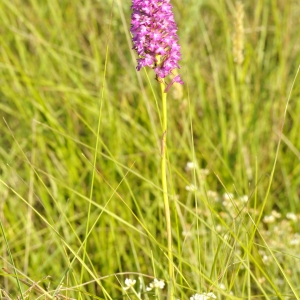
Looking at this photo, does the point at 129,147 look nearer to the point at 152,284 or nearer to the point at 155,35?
the point at 152,284

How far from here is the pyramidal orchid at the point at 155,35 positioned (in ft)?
5.82

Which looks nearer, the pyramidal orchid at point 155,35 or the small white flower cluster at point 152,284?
the pyramidal orchid at point 155,35

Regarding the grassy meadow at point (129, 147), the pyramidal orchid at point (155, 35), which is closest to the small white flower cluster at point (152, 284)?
the grassy meadow at point (129, 147)

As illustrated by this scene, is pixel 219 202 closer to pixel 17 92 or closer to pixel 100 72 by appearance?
pixel 100 72

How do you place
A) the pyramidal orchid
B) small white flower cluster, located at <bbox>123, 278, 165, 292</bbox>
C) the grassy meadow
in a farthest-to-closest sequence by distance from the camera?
the grassy meadow, small white flower cluster, located at <bbox>123, 278, 165, 292</bbox>, the pyramidal orchid

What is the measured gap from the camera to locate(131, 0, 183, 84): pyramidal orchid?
1773 mm

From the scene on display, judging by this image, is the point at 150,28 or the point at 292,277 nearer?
the point at 150,28

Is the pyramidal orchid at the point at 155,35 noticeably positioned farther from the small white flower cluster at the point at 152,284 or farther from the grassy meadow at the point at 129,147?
the grassy meadow at the point at 129,147

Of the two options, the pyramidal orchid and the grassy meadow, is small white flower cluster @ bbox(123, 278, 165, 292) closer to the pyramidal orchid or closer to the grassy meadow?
the grassy meadow

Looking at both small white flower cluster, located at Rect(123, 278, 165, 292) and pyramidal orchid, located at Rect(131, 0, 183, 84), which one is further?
small white flower cluster, located at Rect(123, 278, 165, 292)

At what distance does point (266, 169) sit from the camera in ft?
11.5

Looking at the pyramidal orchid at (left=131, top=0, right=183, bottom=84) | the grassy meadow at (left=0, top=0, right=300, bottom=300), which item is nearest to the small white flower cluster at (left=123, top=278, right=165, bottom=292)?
the grassy meadow at (left=0, top=0, right=300, bottom=300)

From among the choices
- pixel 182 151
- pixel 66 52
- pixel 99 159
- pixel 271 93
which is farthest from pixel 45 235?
pixel 271 93

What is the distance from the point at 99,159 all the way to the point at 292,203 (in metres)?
1.15
